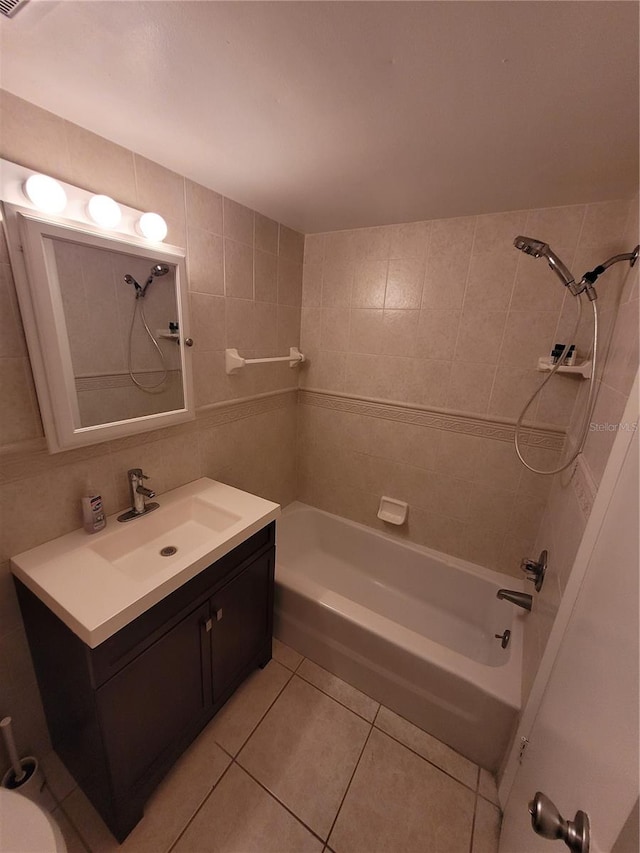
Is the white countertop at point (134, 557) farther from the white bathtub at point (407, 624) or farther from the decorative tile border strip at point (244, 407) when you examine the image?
the white bathtub at point (407, 624)

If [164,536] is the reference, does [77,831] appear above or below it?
below

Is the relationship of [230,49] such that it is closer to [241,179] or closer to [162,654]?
[241,179]

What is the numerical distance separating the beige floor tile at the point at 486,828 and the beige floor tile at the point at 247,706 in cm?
82

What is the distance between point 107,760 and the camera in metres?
0.90

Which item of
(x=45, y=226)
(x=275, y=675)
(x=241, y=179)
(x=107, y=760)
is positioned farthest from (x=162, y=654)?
(x=241, y=179)

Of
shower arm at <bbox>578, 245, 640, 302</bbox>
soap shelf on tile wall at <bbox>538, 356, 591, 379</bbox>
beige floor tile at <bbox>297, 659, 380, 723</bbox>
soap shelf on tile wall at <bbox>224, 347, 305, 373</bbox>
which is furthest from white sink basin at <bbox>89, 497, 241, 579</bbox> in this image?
shower arm at <bbox>578, 245, 640, 302</bbox>

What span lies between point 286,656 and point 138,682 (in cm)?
88

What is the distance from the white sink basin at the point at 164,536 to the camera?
1.11m

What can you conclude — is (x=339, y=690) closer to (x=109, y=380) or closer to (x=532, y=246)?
(x=109, y=380)

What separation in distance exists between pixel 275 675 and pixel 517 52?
2222mm

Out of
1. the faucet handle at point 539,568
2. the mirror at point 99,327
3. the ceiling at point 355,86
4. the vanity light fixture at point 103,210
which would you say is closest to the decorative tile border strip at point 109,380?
the mirror at point 99,327

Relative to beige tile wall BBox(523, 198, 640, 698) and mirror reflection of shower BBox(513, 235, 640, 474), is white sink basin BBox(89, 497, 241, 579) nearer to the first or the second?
beige tile wall BBox(523, 198, 640, 698)

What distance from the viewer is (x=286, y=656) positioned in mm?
1636

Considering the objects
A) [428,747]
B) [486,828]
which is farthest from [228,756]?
[486,828]
